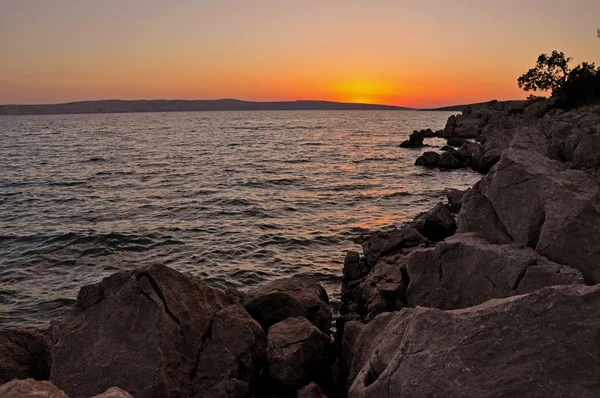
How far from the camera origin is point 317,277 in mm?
20359

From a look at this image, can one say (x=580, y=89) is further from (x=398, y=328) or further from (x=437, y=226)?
(x=398, y=328)

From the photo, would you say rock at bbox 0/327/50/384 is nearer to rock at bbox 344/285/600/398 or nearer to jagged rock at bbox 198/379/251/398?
jagged rock at bbox 198/379/251/398

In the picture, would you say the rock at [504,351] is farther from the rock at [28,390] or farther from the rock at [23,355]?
the rock at [23,355]

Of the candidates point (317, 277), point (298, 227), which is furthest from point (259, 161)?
point (317, 277)

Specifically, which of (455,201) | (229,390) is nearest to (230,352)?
(229,390)

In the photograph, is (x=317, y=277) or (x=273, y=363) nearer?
(x=273, y=363)

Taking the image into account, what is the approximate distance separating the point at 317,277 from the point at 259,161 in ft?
145

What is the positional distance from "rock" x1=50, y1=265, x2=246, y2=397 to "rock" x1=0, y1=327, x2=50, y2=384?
127cm

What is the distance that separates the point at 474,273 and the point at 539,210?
279 centimetres

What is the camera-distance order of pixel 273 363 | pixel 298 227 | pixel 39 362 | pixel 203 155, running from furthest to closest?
pixel 203 155 → pixel 298 227 → pixel 39 362 → pixel 273 363

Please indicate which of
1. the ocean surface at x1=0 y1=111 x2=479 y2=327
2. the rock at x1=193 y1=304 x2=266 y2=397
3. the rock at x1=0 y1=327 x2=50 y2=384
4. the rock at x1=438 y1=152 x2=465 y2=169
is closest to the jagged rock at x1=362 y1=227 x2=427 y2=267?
the ocean surface at x1=0 y1=111 x2=479 y2=327

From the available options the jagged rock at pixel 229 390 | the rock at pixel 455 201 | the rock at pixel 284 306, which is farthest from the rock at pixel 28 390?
the rock at pixel 455 201

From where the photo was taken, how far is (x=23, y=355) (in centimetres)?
1120

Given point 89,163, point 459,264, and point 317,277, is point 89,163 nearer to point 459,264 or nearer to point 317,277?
point 317,277
